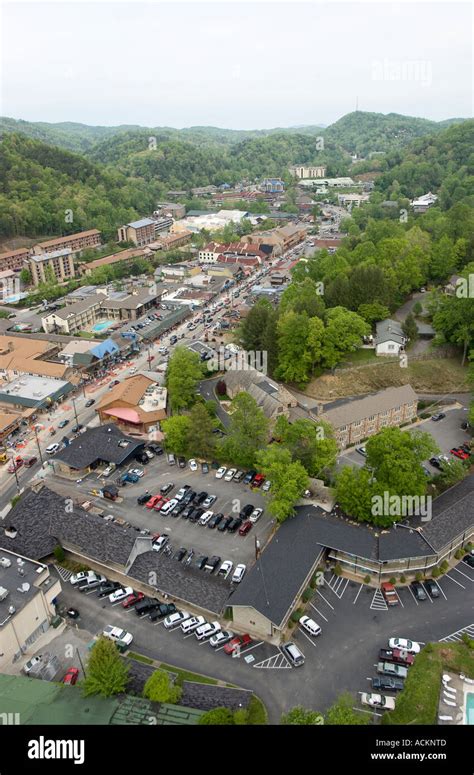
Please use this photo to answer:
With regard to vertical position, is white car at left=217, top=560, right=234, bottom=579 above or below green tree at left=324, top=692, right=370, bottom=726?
below

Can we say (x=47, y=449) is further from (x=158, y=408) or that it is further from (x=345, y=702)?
(x=345, y=702)

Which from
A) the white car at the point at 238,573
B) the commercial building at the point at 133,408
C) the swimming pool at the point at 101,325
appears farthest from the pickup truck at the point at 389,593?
the swimming pool at the point at 101,325

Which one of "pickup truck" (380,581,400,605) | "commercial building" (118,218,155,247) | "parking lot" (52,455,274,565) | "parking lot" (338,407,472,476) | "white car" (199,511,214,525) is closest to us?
"pickup truck" (380,581,400,605)

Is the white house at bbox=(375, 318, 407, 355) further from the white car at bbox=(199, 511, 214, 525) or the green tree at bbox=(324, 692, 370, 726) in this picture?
the green tree at bbox=(324, 692, 370, 726)

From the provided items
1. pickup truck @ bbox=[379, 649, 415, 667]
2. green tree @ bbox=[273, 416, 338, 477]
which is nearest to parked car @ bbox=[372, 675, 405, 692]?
pickup truck @ bbox=[379, 649, 415, 667]

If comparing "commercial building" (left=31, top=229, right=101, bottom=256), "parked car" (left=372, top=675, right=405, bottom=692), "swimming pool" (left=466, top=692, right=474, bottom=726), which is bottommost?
"swimming pool" (left=466, top=692, right=474, bottom=726)

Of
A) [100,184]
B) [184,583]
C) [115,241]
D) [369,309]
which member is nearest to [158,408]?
[184,583]

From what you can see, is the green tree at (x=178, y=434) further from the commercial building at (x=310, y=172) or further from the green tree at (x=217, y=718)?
the commercial building at (x=310, y=172)
